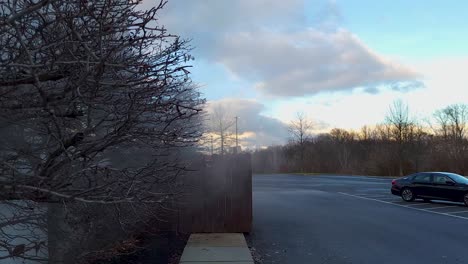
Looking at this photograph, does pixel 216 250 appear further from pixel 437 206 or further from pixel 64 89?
pixel 437 206

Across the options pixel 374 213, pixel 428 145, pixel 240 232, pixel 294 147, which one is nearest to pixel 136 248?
pixel 240 232

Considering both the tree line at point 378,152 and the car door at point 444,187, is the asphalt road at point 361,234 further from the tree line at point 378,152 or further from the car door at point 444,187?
the tree line at point 378,152

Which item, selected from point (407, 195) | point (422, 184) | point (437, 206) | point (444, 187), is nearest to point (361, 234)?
point (437, 206)

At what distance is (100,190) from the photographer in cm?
360

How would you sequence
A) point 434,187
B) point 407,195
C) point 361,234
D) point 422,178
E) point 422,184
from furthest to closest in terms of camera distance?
1. point 407,195
2. point 422,178
3. point 422,184
4. point 434,187
5. point 361,234

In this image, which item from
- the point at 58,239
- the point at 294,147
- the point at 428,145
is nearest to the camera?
the point at 58,239

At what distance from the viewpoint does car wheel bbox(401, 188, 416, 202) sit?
21.8 meters

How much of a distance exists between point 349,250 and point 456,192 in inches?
444

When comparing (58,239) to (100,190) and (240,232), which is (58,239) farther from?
(240,232)

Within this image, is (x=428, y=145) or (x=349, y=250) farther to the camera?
(x=428, y=145)

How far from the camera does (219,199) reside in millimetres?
11594

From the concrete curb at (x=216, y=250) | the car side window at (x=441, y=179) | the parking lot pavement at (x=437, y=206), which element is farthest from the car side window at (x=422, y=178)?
the concrete curb at (x=216, y=250)

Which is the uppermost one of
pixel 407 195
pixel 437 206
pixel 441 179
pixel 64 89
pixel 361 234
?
pixel 64 89

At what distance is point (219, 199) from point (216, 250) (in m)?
2.30
